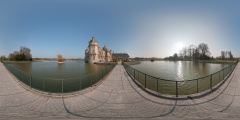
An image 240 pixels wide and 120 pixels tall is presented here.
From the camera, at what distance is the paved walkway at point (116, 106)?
211 inches

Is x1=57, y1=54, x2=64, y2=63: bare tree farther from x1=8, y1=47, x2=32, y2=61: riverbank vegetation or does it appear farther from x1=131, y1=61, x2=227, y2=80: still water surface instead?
x1=131, y1=61, x2=227, y2=80: still water surface

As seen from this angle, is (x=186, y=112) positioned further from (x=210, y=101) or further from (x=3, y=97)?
(x=3, y=97)

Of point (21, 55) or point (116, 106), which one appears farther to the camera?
point (21, 55)

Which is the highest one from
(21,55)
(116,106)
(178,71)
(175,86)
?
(21,55)

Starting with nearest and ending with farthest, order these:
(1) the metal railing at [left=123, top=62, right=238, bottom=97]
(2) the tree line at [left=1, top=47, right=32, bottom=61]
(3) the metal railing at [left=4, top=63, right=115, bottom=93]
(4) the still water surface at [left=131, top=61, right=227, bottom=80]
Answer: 1. (1) the metal railing at [left=123, top=62, right=238, bottom=97]
2. (3) the metal railing at [left=4, top=63, right=115, bottom=93]
3. (4) the still water surface at [left=131, top=61, right=227, bottom=80]
4. (2) the tree line at [left=1, top=47, right=32, bottom=61]

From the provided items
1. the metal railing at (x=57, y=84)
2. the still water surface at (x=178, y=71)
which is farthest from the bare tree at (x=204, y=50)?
the metal railing at (x=57, y=84)

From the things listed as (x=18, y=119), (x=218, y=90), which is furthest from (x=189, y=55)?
(x=18, y=119)

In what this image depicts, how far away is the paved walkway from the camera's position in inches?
211

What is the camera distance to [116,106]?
6.44 meters

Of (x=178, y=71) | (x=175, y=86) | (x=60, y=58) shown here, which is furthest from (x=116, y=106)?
(x=60, y=58)

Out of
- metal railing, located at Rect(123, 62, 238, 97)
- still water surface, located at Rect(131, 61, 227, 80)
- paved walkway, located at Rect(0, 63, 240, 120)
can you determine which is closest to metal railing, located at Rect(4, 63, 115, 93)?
paved walkway, located at Rect(0, 63, 240, 120)

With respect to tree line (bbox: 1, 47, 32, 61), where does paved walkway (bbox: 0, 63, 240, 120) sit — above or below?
below

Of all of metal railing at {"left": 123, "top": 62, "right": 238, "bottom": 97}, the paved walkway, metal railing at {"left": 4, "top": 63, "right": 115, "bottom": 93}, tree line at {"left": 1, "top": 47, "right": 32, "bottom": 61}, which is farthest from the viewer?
tree line at {"left": 1, "top": 47, "right": 32, "bottom": 61}

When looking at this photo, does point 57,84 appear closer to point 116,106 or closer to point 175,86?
point 116,106
